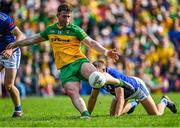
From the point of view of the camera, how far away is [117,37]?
87.6 feet

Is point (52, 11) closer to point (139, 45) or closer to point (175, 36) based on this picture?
point (139, 45)

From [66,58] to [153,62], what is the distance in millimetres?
15225

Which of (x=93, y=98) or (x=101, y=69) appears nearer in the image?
(x=101, y=69)

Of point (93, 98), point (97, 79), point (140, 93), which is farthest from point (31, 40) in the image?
point (140, 93)

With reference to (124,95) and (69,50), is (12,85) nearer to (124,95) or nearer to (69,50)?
(69,50)

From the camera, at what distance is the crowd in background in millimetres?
25000

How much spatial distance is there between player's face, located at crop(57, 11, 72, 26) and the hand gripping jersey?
1761 mm

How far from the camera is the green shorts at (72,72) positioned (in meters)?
11.9

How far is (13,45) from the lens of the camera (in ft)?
40.9

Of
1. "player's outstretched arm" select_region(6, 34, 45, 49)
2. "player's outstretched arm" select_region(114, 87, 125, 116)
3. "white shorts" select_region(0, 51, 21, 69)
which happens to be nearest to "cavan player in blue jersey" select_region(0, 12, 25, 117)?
"white shorts" select_region(0, 51, 21, 69)

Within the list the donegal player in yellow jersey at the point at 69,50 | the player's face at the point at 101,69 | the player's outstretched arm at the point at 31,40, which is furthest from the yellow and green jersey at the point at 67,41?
the player's face at the point at 101,69

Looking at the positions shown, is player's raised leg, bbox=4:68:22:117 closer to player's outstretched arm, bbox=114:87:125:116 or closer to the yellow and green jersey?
the yellow and green jersey

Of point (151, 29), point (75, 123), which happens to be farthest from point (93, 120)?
point (151, 29)

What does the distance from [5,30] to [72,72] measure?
2226 mm
